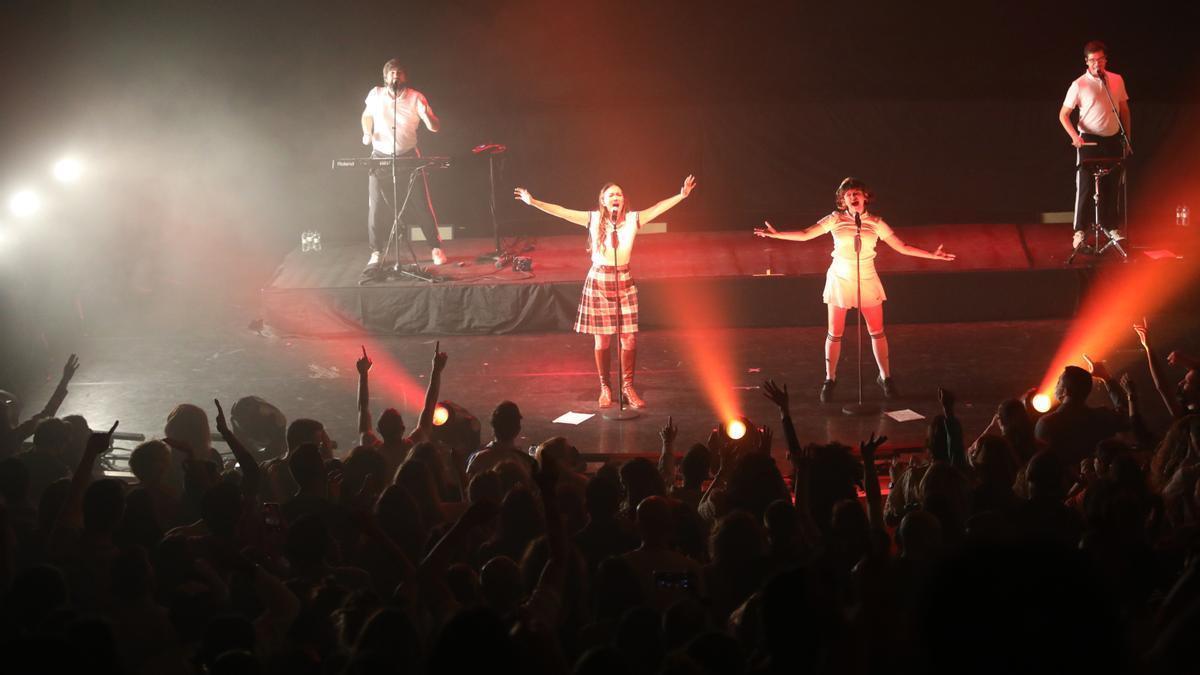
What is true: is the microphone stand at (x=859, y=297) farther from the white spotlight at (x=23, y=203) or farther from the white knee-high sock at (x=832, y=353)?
the white spotlight at (x=23, y=203)

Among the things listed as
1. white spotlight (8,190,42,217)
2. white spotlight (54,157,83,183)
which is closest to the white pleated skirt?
white spotlight (8,190,42,217)

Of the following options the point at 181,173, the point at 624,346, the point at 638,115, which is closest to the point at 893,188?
the point at 638,115

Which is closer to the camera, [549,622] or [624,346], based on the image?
[549,622]

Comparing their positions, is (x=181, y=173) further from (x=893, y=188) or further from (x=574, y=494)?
(x=574, y=494)

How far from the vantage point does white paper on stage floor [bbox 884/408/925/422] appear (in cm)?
979

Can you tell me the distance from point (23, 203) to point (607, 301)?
19.7ft

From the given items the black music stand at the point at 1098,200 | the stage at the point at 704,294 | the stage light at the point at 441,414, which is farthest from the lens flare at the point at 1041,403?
the black music stand at the point at 1098,200

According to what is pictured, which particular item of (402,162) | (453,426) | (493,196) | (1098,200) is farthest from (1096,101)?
(453,426)

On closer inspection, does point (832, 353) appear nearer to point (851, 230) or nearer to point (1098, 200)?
point (851, 230)

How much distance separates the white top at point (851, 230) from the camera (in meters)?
9.78

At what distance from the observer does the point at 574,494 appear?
5703 mm

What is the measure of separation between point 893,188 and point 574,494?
1007 cm

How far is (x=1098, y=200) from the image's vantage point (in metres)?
12.9

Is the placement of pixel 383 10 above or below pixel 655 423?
above
